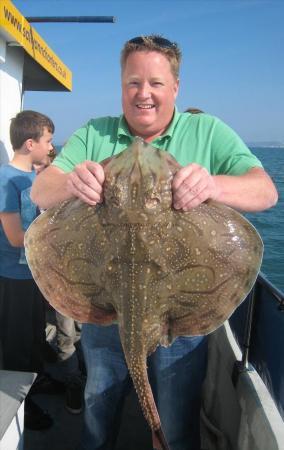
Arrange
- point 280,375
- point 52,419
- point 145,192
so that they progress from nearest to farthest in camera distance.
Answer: point 145,192 < point 280,375 < point 52,419

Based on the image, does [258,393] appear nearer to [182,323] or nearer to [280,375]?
[280,375]

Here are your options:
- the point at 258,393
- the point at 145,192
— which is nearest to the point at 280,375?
the point at 258,393

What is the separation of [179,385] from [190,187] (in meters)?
1.56

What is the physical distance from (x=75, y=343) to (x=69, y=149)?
3.25 m

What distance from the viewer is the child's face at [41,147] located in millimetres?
4281

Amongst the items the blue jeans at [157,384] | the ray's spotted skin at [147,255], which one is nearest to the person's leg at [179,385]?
the blue jeans at [157,384]

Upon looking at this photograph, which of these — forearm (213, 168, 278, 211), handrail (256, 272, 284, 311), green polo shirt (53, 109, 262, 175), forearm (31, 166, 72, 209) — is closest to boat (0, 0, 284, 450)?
handrail (256, 272, 284, 311)

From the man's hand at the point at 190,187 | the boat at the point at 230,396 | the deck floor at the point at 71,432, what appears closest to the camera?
the man's hand at the point at 190,187

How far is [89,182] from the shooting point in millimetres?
1875

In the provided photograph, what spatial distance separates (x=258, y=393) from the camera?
2.73m

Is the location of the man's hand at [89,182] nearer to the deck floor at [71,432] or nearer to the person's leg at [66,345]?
the deck floor at [71,432]

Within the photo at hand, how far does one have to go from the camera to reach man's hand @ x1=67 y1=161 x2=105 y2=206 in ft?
6.16

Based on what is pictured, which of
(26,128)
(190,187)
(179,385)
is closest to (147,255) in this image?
(190,187)

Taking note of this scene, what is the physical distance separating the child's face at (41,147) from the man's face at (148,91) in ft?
6.68
